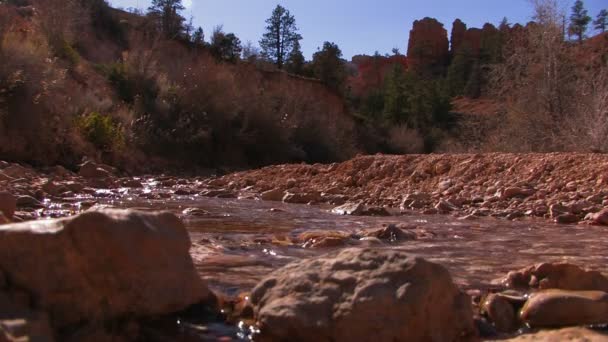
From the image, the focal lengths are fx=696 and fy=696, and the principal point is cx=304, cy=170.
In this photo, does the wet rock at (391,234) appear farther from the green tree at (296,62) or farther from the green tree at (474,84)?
the green tree at (474,84)

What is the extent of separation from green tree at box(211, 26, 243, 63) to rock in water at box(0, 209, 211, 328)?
1451 inches

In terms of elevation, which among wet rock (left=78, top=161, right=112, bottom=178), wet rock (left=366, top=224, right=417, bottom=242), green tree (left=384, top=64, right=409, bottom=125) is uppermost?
green tree (left=384, top=64, right=409, bottom=125)

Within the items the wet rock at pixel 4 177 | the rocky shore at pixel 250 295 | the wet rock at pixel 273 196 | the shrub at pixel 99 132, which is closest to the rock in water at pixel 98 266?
the rocky shore at pixel 250 295

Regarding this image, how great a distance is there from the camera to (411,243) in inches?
209

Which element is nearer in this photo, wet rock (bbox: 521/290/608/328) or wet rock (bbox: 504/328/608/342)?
wet rock (bbox: 504/328/608/342)

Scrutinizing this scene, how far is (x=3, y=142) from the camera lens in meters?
12.8

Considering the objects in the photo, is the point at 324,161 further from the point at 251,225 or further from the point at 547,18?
the point at 251,225

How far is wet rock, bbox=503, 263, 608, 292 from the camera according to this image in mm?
3221

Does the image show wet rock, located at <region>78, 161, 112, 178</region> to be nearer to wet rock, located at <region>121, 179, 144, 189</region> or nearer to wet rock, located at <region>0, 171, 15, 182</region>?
wet rock, located at <region>121, 179, 144, 189</region>

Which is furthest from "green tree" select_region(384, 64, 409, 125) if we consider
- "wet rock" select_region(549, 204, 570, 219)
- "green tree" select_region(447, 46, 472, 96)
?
"wet rock" select_region(549, 204, 570, 219)

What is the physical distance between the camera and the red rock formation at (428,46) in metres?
73.9

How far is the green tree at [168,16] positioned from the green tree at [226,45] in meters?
2.07

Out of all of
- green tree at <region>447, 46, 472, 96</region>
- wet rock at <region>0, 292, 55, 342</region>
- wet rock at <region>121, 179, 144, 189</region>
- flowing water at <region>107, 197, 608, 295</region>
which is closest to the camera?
wet rock at <region>0, 292, 55, 342</region>

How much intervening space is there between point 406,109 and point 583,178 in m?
36.3
